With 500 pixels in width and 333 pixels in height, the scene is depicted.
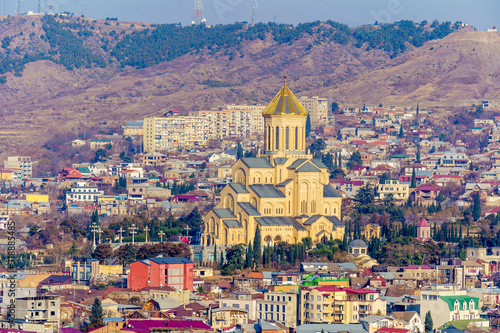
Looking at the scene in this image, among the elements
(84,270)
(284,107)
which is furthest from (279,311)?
(284,107)

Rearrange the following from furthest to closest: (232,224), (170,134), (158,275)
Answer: (170,134) → (232,224) → (158,275)

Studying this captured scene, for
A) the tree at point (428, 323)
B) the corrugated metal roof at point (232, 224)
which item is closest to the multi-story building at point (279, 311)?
the tree at point (428, 323)

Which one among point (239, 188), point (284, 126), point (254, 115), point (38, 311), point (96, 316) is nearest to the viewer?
point (38, 311)

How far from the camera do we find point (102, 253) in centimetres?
8806

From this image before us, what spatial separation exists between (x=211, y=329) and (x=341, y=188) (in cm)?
5848

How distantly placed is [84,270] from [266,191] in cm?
1628

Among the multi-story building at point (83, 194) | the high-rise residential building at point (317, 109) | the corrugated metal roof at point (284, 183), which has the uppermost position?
the high-rise residential building at point (317, 109)

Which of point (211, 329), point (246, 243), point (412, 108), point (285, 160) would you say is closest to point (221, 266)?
point (246, 243)

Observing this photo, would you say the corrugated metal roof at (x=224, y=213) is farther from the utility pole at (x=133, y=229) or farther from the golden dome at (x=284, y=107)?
the golden dome at (x=284, y=107)

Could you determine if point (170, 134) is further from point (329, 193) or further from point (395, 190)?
point (329, 193)

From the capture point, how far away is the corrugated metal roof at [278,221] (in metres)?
94.3

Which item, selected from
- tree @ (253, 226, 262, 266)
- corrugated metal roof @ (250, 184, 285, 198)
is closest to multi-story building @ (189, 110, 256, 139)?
corrugated metal roof @ (250, 184, 285, 198)

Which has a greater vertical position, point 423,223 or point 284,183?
point 284,183

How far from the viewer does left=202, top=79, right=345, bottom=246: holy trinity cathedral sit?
9419 cm
